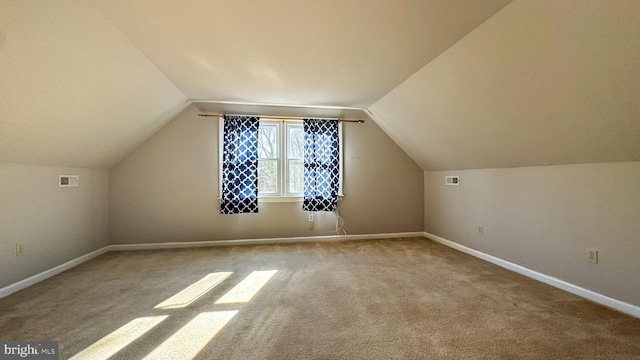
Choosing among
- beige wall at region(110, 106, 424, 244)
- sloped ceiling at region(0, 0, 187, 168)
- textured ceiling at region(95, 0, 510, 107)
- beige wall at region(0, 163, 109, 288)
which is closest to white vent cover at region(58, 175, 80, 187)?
beige wall at region(0, 163, 109, 288)

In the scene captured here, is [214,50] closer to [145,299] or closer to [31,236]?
[145,299]

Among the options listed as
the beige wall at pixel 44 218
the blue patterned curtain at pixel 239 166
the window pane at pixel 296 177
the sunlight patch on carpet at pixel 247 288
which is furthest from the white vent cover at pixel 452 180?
the beige wall at pixel 44 218

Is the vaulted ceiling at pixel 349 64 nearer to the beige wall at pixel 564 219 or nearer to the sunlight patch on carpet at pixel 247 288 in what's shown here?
the beige wall at pixel 564 219

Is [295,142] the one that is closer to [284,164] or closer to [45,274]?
[284,164]

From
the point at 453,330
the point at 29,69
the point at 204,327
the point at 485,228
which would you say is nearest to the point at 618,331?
the point at 453,330

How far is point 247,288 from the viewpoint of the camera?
258 cm

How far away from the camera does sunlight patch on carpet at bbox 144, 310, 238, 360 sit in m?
1.59

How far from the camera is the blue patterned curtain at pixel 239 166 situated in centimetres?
409

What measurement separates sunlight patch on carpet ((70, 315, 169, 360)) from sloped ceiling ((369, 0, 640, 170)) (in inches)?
123

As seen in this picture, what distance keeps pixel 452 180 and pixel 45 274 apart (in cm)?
515

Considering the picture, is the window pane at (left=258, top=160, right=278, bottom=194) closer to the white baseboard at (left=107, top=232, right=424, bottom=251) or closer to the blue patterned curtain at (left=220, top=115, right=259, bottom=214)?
the blue patterned curtain at (left=220, top=115, right=259, bottom=214)

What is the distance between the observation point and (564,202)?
2.51m

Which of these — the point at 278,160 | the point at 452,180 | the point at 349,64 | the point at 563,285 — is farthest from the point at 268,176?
the point at 563,285

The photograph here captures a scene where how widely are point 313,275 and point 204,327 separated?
1275 mm
